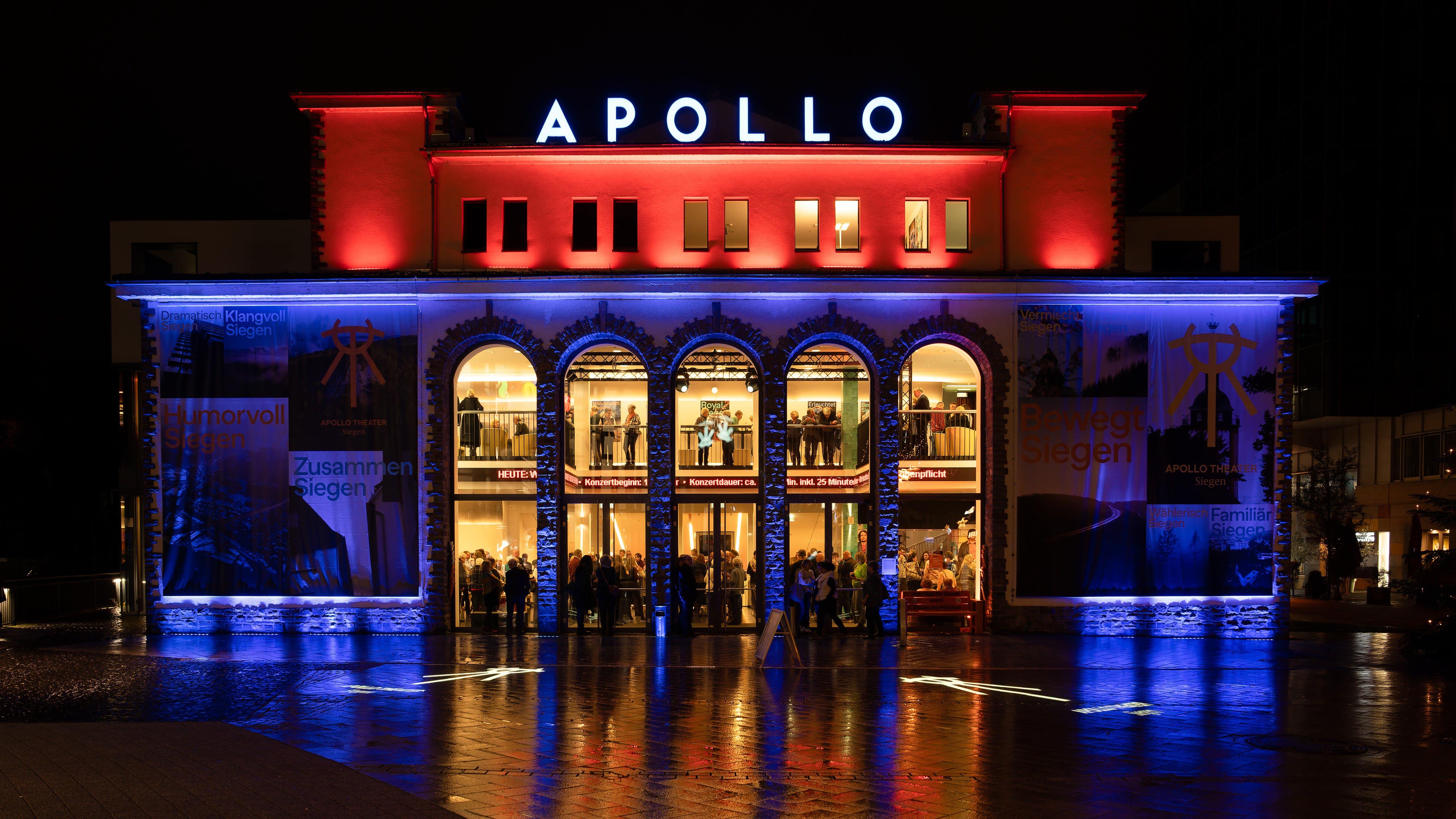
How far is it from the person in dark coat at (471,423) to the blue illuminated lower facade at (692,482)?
5cm

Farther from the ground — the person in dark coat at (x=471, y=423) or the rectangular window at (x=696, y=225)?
the rectangular window at (x=696, y=225)

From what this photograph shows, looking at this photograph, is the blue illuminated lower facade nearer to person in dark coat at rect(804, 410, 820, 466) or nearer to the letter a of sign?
person in dark coat at rect(804, 410, 820, 466)

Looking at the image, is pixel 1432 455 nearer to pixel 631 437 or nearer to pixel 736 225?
pixel 736 225

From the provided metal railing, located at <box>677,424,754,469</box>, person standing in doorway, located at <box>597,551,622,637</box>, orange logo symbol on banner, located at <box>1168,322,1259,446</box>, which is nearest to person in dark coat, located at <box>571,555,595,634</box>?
person standing in doorway, located at <box>597,551,622,637</box>

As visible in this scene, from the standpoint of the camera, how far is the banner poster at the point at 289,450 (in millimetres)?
25156

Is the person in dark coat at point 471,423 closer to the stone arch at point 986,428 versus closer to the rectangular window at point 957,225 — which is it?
the stone arch at point 986,428

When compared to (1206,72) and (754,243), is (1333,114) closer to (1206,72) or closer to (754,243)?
(1206,72)

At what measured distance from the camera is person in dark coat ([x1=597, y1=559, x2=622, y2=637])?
25.2m

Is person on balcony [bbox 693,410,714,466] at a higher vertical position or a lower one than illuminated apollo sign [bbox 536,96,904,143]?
lower

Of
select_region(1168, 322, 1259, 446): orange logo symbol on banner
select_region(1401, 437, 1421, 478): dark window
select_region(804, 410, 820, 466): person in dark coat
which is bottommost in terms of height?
select_region(1401, 437, 1421, 478): dark window

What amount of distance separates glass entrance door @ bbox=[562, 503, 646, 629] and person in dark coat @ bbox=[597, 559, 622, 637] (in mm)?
533

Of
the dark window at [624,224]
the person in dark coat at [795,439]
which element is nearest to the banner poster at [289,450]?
the dark window at [624,224]

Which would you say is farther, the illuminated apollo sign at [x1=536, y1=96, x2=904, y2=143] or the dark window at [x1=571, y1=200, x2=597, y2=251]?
the dark window at [x1=571, y1=200, x2=597, y2=251]

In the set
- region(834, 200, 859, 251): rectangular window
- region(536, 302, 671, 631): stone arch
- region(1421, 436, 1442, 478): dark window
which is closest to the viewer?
region(536, 302, 671, 631): stone arch
